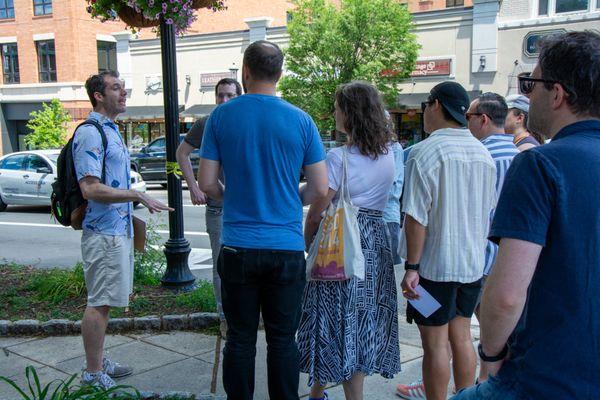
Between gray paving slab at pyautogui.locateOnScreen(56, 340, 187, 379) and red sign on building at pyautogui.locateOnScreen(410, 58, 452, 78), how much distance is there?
19074mm

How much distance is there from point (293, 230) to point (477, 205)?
1.02m

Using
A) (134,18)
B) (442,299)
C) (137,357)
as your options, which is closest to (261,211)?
(442,299)

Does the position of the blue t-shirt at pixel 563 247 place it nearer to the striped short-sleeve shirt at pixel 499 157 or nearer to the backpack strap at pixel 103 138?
the striped short-sleeve shirt at pixel 499 157

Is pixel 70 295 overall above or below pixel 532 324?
below

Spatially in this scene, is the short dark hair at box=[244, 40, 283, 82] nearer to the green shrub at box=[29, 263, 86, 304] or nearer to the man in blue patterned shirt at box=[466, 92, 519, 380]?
the man in blue patterned shirt at box=[466, 92, 519, 380]

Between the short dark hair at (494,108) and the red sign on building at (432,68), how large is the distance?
18.6 meters

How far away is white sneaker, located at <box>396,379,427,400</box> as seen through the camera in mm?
3606

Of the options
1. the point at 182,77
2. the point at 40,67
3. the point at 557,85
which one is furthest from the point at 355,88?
the point at 40,67

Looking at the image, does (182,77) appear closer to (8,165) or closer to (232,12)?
(232,12)

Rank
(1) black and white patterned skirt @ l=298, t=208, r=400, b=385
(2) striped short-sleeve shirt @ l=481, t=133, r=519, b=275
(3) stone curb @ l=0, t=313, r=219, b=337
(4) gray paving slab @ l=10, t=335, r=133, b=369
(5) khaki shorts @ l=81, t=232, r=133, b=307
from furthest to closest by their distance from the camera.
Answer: (3) stone curb @ l=0, t=313, r=219, b=337
(4) gray paving slab @ l=10, t=335, r=133, b=369
(5) khaki shorts @ l=81, t=232, r=133, b=307
(2) striped short-sleeve shirt @ l=481, t=133, r=519, b=275
(1) black and white patterned skirt @ l=298, t=208, r=400, b=385

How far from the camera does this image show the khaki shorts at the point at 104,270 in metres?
3.56

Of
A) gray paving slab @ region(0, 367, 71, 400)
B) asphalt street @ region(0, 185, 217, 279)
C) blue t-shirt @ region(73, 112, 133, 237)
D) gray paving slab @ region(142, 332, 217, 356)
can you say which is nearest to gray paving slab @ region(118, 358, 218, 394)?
gray paving slab @ region(142, 332, 217, 356)

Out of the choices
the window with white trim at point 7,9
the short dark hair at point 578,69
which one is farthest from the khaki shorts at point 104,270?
the window with white trim at point 7,9

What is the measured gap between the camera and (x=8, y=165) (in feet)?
47.4
